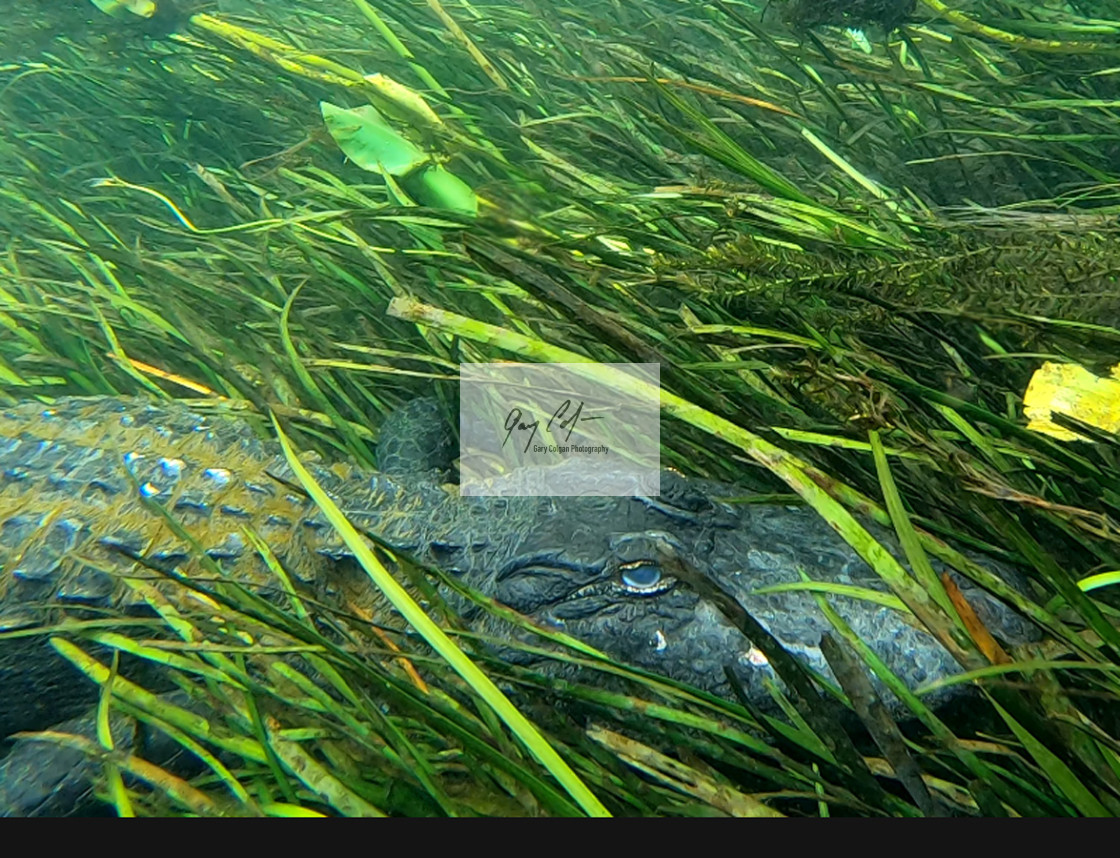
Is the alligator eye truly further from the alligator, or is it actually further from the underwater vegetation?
the underwater vegetation

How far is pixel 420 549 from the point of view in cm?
119

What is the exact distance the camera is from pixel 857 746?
0.88 metres

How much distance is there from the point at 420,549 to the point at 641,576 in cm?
33

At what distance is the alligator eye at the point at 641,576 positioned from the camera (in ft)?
3.73

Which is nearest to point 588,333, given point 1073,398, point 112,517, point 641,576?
point 641,576

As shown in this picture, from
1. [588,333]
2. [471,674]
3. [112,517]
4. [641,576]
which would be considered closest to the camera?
[471,674]

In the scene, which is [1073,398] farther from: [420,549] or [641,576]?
[420,549]

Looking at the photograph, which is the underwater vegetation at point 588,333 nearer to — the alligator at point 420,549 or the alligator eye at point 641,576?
the alligator at point 420,549

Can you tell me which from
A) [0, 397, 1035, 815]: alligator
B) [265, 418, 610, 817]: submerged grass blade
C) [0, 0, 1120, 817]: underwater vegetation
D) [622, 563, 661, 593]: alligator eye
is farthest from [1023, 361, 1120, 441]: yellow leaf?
[265, 418, 610, 817]: submerged grass blade

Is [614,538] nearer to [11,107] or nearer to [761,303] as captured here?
[761,303]

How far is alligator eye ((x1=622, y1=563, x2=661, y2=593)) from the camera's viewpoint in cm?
114

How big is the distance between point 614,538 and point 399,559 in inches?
11.9

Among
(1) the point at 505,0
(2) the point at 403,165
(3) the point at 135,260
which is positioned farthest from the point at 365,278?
(1) the point at 505,0

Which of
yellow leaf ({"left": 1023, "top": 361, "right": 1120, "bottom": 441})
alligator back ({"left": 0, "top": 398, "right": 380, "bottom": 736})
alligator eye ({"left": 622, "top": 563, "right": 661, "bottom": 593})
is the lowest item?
alligator eye ({"left": 622, "top": 563, "right": 661, "bottom": 593})
